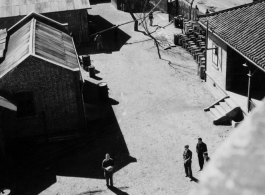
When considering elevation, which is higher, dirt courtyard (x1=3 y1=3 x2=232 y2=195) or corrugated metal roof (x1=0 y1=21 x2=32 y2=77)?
corrugated metal roof (x1=0 y1=21 x2=32 y2=77)

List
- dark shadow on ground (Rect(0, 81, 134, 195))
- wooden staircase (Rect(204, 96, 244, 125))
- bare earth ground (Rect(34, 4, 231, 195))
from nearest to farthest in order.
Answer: bare earth ground (Rect(34, 4, 231, 195)) < dark shadow on ground (Rect(0, 81, 134, 195)) < wooden staircase (Rect(204, 96, 244, 125))

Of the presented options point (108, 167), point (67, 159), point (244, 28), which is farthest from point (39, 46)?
point (244, 28)

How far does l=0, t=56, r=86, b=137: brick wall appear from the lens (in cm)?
1995

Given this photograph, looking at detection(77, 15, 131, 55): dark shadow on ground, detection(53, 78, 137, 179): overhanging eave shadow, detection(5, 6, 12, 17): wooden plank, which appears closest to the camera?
detection(53, 78, 137, 179): overhanging eave shadow

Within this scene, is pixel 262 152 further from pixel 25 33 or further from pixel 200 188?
pixel 25 33

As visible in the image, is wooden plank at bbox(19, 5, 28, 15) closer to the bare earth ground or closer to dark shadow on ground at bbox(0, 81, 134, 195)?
the bare earth ground

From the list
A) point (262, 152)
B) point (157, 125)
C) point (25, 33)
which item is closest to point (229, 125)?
point (157, 125)

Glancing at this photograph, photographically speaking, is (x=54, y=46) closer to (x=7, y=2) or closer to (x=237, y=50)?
(x=237, y=50)

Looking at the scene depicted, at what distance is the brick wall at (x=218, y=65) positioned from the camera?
23906 millimetres

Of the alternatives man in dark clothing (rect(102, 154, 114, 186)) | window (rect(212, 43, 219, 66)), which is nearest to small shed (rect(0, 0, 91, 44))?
window (rect(212, 43, 219, 66))

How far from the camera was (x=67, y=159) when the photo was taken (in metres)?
19.4

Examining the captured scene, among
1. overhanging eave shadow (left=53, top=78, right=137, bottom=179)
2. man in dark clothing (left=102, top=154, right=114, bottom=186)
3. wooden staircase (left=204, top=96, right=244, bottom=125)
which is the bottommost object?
overhanging eave shadow (left=53, top=78, right=137, bottom=179)

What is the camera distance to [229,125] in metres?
21.9

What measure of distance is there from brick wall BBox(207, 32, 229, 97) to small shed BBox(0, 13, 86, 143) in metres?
8.62
